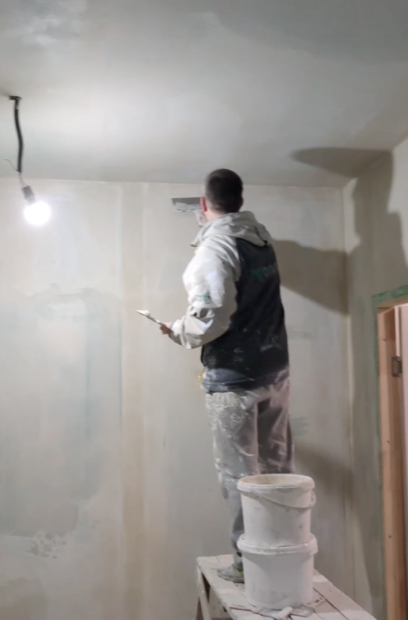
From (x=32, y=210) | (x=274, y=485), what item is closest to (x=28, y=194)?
(x=32, y=210)

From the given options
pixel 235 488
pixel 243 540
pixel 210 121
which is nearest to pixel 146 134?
pixel 210 121

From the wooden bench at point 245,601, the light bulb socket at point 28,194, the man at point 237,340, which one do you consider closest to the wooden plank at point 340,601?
the wooden bench at point 245,601

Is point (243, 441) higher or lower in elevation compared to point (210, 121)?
lower

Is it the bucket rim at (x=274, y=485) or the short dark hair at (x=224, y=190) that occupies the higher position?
the short dark hair at (x=224, y=190)

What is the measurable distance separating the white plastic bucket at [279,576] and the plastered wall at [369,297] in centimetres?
100

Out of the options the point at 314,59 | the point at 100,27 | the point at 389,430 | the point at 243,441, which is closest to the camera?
the point at 100,27

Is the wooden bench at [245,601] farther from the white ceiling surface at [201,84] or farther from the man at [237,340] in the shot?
the white ceiling surface at [201,84]

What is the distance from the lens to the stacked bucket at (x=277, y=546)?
6.37 ft

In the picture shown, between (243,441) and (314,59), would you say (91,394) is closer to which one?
(243,441)

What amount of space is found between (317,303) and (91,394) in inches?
49.6

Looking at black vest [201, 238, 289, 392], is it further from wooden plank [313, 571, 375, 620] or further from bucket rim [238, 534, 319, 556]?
wooden plank [313, 571, 375, 620]

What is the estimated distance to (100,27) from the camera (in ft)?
5.70

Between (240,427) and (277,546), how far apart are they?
0.41m

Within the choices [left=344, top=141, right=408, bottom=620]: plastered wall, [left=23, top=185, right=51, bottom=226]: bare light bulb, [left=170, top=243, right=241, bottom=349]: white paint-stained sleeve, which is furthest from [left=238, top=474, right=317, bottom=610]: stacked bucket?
[left=23, top=185, right=51, bottom=226]: bare light bulb
